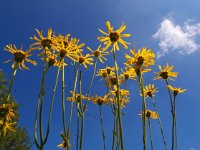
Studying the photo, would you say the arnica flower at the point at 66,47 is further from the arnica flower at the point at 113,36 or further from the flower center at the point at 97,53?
the flower center at the point at 97,53

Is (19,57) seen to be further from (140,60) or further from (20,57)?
(140,60)

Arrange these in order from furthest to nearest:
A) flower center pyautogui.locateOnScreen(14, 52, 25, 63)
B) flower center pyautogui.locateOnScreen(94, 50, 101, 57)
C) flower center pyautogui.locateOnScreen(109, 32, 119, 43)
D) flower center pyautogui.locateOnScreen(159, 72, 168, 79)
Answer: flower center pyautogui.locateOnScreen(94, 50, 101, 57) → flower center pyautogui.locateOnScreen(159, 72, 168, 79) → flower center pyautogui.locateOnScreen(14, 52, 25, 63) → flower center pyautogui.locateOnScreen(109, 32, 119, 43)

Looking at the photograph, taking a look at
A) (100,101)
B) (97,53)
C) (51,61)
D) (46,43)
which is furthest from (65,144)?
(97,53)

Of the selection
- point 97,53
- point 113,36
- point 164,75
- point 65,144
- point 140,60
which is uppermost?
point 97,53

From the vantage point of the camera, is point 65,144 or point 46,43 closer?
point 46,43

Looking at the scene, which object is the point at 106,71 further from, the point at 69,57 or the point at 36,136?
the point at 36,136

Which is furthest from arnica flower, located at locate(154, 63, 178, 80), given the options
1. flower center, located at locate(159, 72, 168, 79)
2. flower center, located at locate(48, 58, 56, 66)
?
flower center, located at locate(48, 58, 56, 66)

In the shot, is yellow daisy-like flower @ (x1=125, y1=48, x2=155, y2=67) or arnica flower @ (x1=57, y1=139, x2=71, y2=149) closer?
arnica flower @ (x1=57, y1=139, x2=71, y2=149)

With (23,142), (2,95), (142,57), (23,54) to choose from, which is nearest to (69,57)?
(23,54)

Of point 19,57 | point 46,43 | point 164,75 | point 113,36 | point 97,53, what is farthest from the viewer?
point 97,53

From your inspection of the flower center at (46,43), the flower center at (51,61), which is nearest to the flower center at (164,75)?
the flower center at (51,61)

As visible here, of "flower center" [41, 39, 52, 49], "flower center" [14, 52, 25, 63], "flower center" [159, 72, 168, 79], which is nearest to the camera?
"flower center" [41, 39, 52, 49]

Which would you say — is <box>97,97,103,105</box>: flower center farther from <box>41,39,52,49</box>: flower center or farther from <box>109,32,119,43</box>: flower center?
<box>41,39,52,49</box>: flower center

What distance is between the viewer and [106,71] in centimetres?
670
